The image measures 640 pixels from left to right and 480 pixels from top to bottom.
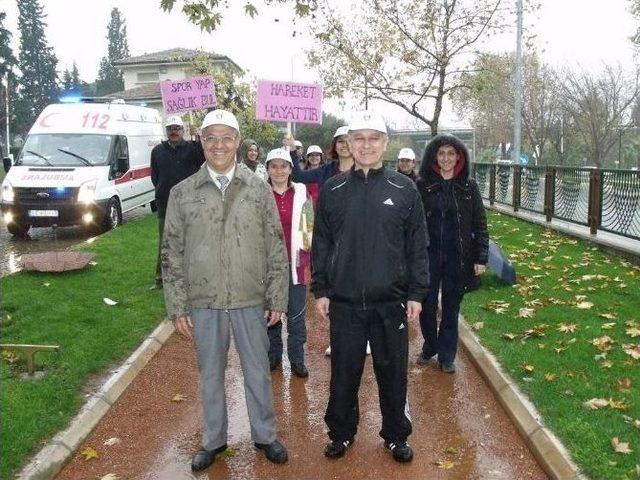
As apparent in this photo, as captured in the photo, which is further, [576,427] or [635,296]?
[635,296]

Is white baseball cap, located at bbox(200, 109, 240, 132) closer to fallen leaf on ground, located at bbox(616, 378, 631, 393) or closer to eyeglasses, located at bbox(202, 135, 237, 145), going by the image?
eyeglasses, located at bbox(202, 135, 237, 145)

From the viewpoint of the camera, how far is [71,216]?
1368cm

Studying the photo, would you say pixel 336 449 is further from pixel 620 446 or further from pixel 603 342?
pixel 603 342

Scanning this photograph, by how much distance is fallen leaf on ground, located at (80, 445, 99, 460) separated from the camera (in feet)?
14.0

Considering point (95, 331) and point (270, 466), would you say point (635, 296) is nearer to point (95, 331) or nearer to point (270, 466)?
point (270, 466)

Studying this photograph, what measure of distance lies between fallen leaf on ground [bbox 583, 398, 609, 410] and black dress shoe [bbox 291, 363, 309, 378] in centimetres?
235

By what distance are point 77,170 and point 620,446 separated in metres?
12.5

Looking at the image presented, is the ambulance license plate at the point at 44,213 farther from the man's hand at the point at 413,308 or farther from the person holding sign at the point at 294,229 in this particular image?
the man's hand at the point at 413,308

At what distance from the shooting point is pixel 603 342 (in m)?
5.90

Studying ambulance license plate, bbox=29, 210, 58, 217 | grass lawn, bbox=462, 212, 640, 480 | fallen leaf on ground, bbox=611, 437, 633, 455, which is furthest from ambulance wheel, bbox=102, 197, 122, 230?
fallen leaf on ground, bbox=611, 437, 633, 455

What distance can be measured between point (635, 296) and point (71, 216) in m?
11.0

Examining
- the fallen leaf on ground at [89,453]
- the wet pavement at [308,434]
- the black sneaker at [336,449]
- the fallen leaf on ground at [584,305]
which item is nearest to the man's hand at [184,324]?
the wet pavement at [308,434]

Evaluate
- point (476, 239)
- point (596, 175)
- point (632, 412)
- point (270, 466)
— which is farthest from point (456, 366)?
point (596, 175)

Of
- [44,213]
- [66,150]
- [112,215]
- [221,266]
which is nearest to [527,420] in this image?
[221,266]
